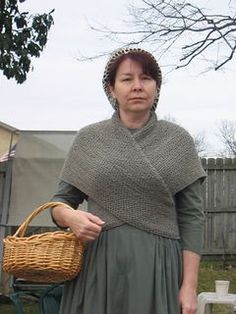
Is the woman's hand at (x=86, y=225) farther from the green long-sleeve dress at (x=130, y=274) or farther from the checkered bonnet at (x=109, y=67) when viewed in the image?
the checkered bonnet at (x=109, y=67)

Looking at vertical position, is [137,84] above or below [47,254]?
above

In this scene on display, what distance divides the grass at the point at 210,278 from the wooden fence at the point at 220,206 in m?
0.24

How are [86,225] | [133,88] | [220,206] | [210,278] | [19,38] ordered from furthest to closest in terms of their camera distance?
[220,206]
[210,278]
[19,38]
[133,88]
[86,225]

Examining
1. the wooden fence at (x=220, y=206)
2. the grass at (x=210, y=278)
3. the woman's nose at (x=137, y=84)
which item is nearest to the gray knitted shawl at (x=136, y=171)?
the woman's nose at (x=137, y=84)

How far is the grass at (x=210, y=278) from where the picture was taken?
6.66 m

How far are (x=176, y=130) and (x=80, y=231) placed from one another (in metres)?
0.45

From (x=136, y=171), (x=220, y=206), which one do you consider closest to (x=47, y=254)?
(x=136, y=171)

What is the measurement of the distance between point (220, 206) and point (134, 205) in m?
7.70

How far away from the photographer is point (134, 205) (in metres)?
1.80

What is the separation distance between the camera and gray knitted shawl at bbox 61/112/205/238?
1.80 metres

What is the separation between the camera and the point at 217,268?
29.5 ft

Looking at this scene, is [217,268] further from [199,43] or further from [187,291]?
[187,291]

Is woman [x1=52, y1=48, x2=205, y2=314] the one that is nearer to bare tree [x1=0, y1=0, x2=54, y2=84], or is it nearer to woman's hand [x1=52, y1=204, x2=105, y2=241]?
woman's hand [x1=52, y1=204, x2=105, y2=241]

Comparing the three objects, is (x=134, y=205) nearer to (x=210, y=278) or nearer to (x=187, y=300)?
(x=187, y=300)
